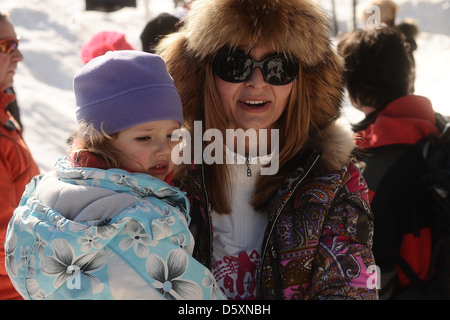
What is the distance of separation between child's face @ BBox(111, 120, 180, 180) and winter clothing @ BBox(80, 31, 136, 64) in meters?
1.41

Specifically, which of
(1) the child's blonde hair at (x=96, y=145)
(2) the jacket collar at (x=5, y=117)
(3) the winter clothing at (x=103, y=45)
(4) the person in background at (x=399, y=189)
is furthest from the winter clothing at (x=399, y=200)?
(2) the jacket collar at (x=5, y=117)

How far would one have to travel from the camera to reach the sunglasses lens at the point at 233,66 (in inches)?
66.4

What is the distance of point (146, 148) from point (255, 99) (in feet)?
1.46

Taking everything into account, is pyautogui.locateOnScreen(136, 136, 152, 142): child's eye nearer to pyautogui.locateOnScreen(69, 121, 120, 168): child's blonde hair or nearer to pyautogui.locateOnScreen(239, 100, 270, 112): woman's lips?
pyautogui.locateOnScreen(69, 121, 120, 168): child's blonde hair

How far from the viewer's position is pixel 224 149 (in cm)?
186

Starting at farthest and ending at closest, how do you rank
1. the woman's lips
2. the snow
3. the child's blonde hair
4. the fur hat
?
the snow, the woman's lips, the fur hat, the child's blonde hair

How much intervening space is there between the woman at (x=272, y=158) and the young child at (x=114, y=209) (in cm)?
20

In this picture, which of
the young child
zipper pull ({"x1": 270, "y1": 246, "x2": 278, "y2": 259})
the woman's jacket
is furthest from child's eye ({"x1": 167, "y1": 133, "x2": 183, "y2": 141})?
zipper pull ({"x1": 270, "y1": 246, "x2": 278, "y2": 259})

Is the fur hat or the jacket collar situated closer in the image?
the fur hat

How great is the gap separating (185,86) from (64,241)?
789 millimetres

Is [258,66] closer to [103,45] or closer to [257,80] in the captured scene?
[257,80]

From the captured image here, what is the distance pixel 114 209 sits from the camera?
138cm

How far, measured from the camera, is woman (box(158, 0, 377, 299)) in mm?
1593

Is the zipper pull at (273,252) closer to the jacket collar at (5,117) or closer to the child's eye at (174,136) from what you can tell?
the child's eye at (174,136)
